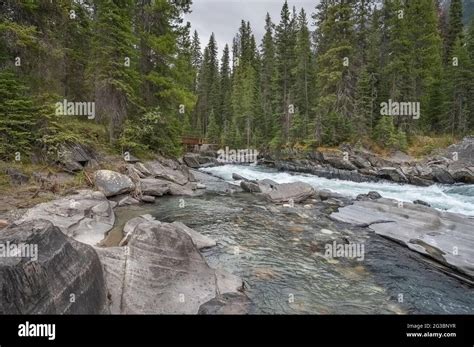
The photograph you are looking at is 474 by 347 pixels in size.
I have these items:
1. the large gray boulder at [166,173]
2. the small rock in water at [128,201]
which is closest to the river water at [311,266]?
the small rock in water at [128,201]

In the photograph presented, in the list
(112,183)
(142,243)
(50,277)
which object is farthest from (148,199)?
(50,277)

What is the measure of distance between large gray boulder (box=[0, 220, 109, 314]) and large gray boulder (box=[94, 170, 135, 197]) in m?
8.08

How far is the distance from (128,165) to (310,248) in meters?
11.1

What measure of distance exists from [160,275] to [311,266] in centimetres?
400

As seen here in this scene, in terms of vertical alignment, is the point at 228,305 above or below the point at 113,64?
below

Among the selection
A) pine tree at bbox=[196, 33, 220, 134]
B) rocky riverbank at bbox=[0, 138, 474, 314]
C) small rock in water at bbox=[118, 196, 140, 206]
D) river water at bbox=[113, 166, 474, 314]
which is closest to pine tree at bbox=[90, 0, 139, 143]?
rocky riverbank at bbox=[0, 138, 474, 314]

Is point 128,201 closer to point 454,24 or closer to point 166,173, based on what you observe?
point 166,173

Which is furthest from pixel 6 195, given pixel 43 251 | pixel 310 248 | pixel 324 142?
pixel 324 142

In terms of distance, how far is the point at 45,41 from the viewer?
45.8 ft

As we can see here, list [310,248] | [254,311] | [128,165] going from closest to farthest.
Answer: [254,311], [310,248], [128,165]

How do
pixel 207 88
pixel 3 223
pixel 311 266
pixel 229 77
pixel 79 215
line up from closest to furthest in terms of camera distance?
pixel 311 266 → pixel 3 223 → pixel 79 215 → pixel 207 88 → pixel 229 77

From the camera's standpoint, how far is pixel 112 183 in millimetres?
12836

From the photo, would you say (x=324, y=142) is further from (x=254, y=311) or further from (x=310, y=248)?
(x=254, y=311)

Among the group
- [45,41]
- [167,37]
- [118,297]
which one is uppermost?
[167,37]
